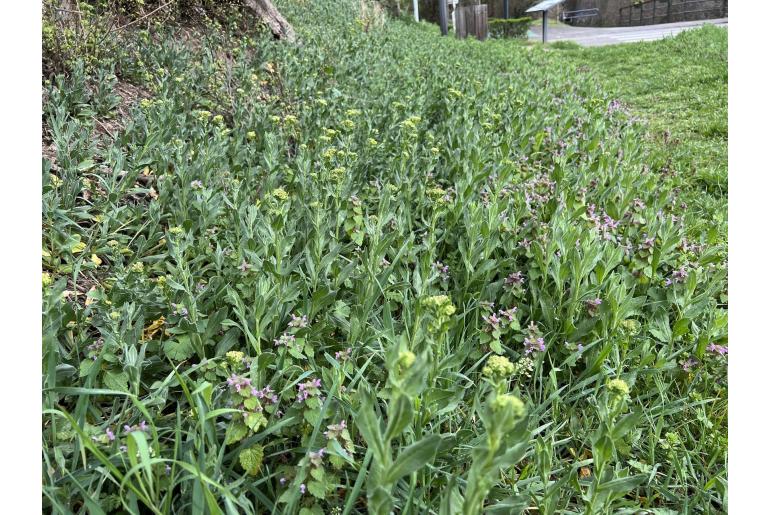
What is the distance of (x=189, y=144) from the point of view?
3439mm

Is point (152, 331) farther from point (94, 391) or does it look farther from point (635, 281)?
point (635, 281)

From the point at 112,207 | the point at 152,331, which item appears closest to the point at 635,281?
the point at 152,331

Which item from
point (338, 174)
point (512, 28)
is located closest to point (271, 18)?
point (338, 174)

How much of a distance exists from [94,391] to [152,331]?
71 cm

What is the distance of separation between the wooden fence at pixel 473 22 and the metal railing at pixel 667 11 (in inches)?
170

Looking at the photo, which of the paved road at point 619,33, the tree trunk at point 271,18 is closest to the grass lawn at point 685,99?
the paved road at point 619,33

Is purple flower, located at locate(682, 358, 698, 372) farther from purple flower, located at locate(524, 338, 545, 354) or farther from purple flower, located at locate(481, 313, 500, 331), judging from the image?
purple flower, located at locate(481, 313, 500, 331)

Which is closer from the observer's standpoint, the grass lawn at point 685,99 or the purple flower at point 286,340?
the purple flower at point 286,340

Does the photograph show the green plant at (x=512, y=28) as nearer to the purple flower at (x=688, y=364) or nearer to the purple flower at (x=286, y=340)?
the purple flower at (x=688, y=364)

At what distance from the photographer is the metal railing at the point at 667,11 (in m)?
13.7

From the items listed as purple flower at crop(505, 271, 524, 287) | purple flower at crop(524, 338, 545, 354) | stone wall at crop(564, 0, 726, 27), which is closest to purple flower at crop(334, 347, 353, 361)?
purple flower at crop(524, 338, 545, 354)

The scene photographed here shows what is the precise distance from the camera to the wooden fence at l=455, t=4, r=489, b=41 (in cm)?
1602


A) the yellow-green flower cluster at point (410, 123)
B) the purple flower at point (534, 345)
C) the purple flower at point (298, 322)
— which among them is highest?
the yellow-green flower cluster at point (410, 123)

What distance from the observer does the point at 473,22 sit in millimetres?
16203
